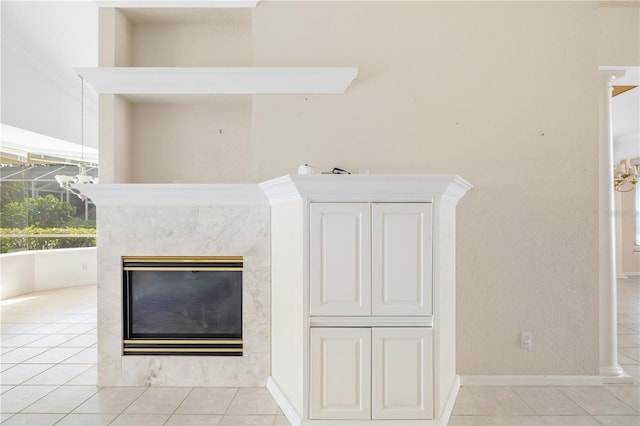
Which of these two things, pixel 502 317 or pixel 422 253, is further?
pixel 502 317

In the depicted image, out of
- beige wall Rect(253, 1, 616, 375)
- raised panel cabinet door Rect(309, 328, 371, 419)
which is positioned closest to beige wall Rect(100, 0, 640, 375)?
beige wall Rect(253, 1, 616, 375)

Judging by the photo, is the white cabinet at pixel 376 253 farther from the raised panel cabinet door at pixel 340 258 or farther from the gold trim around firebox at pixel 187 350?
the gold trim around firebox at pixel 187 350

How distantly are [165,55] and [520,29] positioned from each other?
9.42 ft

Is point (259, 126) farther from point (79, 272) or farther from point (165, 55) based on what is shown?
point (79, 272)

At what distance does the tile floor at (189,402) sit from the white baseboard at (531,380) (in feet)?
0.15

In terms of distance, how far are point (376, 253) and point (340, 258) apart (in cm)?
22

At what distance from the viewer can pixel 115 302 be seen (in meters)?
2.99

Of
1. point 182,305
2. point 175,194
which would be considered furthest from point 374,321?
point 175,194

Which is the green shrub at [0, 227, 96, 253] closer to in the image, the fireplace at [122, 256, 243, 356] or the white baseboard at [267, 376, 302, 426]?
the fireplace at [122, 256, 243, 356]

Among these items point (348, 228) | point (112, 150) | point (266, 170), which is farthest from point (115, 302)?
point (348, 228)

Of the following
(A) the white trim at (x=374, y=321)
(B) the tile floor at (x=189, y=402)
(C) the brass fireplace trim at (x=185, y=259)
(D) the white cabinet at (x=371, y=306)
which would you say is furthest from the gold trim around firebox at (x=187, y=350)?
(A) the white trim at (x=374, y=321)

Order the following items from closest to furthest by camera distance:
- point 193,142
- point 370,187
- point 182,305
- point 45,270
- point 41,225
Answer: point 370,187, point 182,305, point 193,142, point 45,270, point 41,225

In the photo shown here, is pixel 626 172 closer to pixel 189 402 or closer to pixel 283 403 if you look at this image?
pixel 283 403

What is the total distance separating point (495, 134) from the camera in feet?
9.87
